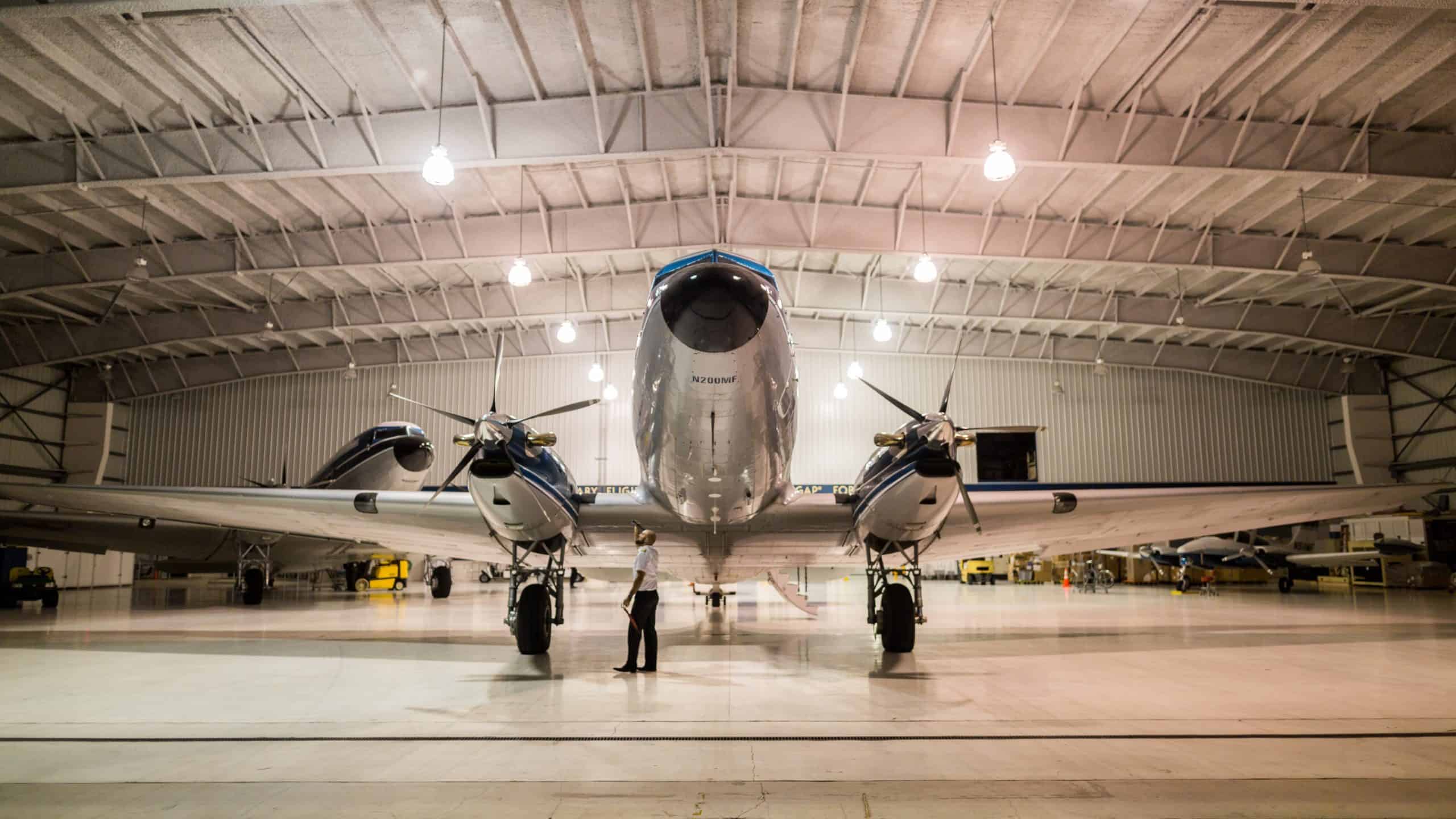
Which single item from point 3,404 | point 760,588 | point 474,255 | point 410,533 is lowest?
point 760,588

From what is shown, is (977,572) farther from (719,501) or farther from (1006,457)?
(719,501)

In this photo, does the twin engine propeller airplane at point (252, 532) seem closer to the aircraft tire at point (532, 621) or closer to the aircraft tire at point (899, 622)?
the aircraft tire at point (532, 621)

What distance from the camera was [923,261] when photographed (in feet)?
58.6

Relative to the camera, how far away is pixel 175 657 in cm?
1030

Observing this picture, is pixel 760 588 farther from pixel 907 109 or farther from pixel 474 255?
pixel 907 109

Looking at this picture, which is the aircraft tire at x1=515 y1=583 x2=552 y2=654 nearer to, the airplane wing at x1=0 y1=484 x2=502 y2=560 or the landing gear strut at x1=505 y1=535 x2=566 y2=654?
the landing gear strut at x1=505 y1=535 x2=566 y2=654

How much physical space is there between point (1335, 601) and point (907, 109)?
61.2 feet

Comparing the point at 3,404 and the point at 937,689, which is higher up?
the point at 3,404

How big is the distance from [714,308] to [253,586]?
20438 millimetres

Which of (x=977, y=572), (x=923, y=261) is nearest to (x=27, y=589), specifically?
(x=923, y=261)

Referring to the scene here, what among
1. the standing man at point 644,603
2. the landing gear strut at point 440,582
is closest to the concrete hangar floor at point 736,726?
the standing man at point 644,603

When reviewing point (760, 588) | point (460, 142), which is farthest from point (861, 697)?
point (760, 588)

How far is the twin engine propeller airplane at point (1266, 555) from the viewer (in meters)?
25.2

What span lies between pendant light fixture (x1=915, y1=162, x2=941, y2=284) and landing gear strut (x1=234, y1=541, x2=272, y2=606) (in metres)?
18.3
